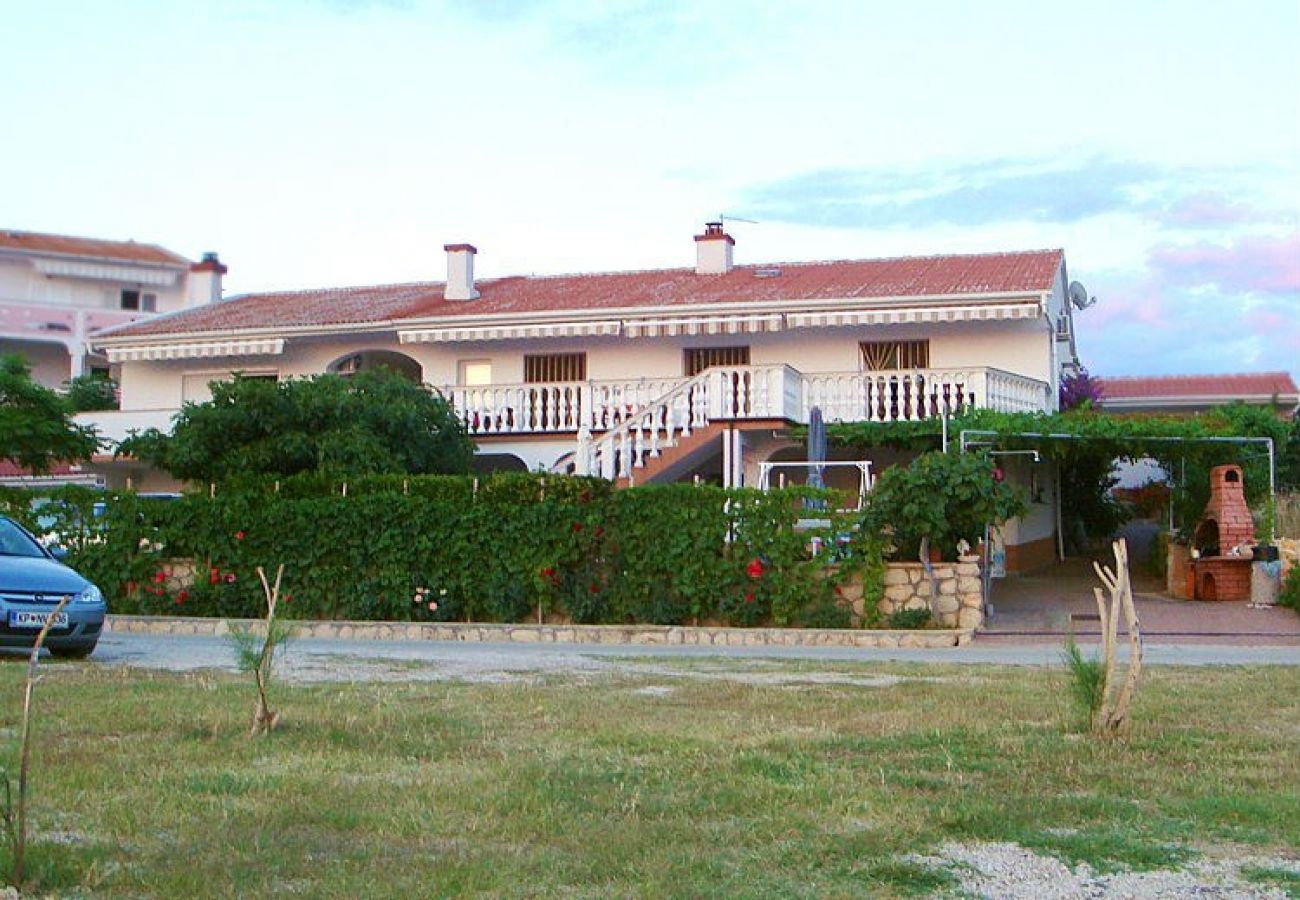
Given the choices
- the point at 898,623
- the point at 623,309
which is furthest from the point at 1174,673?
the point at 623,309

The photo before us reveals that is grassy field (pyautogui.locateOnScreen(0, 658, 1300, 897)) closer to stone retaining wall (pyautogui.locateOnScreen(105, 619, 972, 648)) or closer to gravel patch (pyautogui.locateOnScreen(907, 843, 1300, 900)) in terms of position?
gravel patch (pyautogui.locateOnScreen(907, 843, 1300, 900))

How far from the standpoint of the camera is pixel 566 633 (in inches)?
785

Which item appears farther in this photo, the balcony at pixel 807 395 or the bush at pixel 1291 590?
the balcony at pixel 807 395

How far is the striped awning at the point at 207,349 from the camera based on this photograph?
1286 inches

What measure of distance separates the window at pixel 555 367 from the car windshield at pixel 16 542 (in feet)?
53.4

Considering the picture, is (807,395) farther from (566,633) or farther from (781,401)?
(566,633)

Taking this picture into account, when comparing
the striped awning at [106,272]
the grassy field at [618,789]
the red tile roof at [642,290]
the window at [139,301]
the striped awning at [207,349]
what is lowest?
the grassy field at [618,789]

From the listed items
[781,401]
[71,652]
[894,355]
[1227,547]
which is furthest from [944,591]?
[71,652]

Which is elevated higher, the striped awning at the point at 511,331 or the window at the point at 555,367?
the striped awning at the point at 511,331

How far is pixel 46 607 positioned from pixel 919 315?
17.4 meters

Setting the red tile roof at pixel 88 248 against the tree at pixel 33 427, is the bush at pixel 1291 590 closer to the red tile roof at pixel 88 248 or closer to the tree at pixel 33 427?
the tree at pixel 33 427

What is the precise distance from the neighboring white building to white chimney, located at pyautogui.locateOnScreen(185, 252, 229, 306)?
13.8m

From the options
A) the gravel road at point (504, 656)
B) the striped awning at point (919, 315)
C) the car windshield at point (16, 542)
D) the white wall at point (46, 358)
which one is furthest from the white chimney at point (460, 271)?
the white wall at point (46, 358)

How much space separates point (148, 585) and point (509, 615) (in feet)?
18.6
